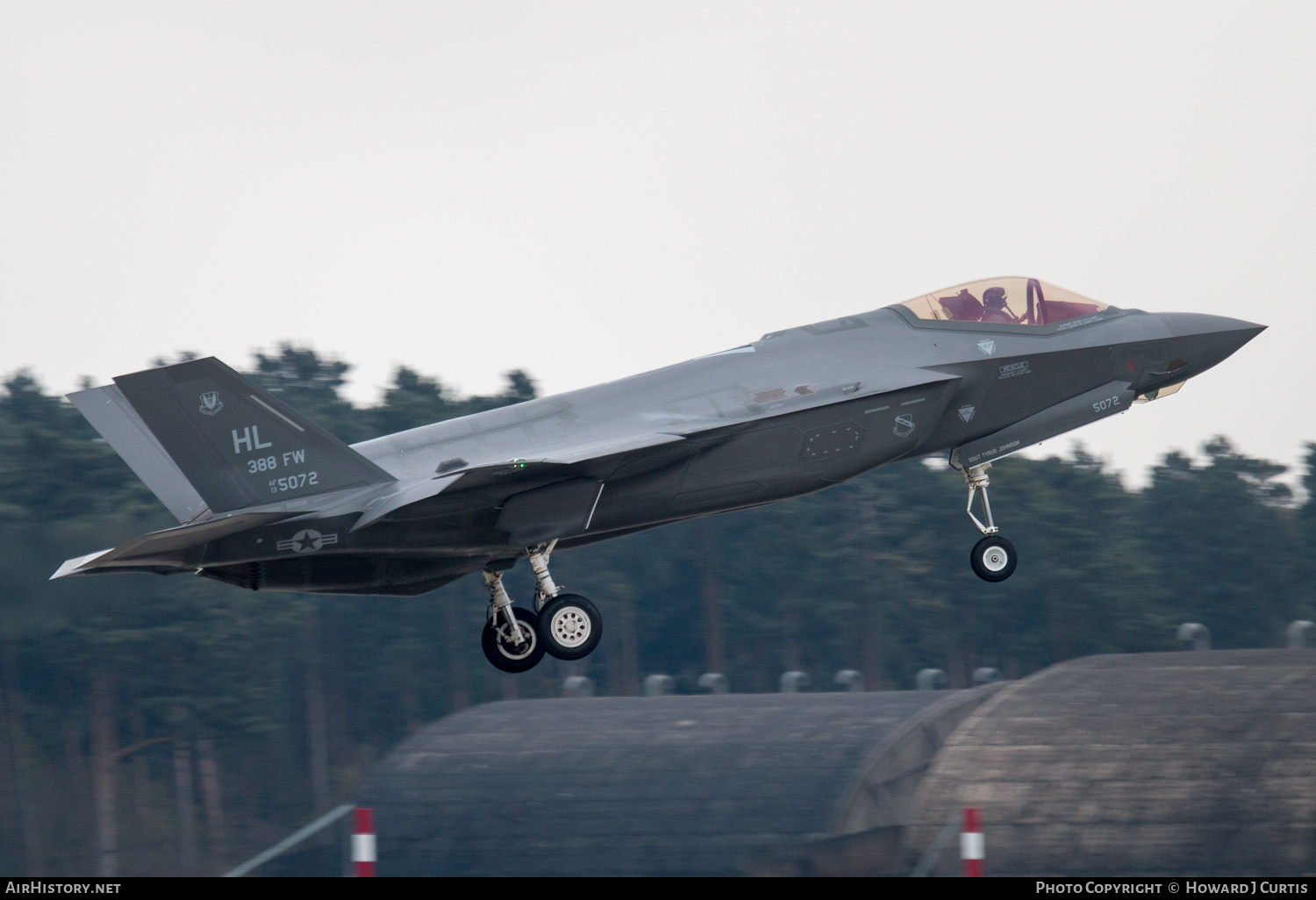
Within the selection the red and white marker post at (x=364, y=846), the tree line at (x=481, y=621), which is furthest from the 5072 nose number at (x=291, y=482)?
the tree line at (x=481, y=621)

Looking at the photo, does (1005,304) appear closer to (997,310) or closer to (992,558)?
(997,310)

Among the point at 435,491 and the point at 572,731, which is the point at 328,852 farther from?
the point at 435,491

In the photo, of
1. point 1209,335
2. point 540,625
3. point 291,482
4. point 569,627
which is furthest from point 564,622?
point 1209,335

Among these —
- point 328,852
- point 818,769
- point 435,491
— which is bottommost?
point 328,852

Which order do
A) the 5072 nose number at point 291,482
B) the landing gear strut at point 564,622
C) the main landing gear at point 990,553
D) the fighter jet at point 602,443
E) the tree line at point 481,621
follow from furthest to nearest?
the tree line at point 481,621
the main landing gear at point 990,553
the landing gear strut at point 564,622
the 5072 nose number at point 291,482
the fighter jet at point 602,443

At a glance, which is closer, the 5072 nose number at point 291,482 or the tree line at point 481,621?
the 5072 nose number at point 291,482

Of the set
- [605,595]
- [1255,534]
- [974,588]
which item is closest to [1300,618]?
[1255,534]

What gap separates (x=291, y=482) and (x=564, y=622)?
3.74m

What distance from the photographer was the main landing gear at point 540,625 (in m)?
17.9

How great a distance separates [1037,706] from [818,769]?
5391 mm

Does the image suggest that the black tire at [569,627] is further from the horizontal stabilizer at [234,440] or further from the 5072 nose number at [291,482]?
the 5072 nose number at [291,482]

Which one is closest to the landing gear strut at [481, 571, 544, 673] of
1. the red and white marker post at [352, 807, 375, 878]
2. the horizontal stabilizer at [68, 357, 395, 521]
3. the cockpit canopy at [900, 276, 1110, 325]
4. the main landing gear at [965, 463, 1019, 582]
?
the horizontal stabilizer at [68, 357, 395, 521]

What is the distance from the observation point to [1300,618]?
9362 cm

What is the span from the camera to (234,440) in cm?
1711
